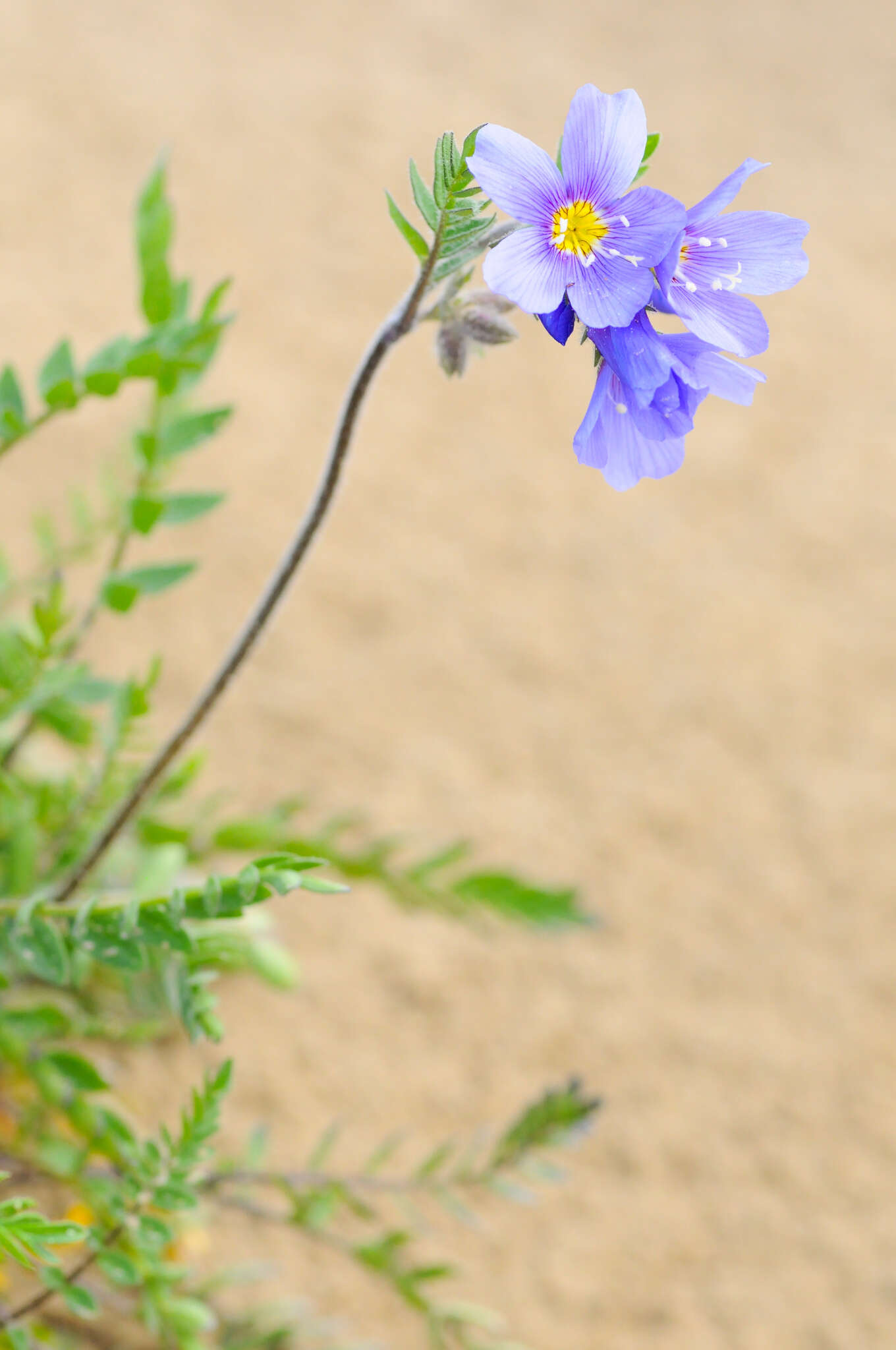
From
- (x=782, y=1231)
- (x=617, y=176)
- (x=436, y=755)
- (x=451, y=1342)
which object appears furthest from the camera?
(x=436, y=755)

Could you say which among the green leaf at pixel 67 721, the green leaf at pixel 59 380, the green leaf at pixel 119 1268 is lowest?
the green leaf at pixel 119 1268

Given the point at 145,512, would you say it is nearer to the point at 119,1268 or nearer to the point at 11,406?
the point at 11,406

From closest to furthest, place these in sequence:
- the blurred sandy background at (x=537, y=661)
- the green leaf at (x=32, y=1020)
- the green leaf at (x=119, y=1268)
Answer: the green leaf at (x=119, y=1268)
the green leaf at (x=32, y=1020)
the blurred sandy background at (x=537, y=661)

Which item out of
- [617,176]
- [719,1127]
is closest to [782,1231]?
[719,1127]

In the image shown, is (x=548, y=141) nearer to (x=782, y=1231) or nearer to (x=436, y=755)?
(x=436, y=755)

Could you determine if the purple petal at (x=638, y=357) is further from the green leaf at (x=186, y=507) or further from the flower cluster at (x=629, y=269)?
the green leaf at (x=186, y=507)

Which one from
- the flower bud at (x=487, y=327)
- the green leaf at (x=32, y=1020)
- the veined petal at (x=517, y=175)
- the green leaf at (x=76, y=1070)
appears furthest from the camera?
the green leaf at (x=32, y=1020)

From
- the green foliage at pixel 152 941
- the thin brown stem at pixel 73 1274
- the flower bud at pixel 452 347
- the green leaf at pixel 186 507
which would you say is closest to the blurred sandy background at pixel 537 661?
the green foliage at pixel 152 941
